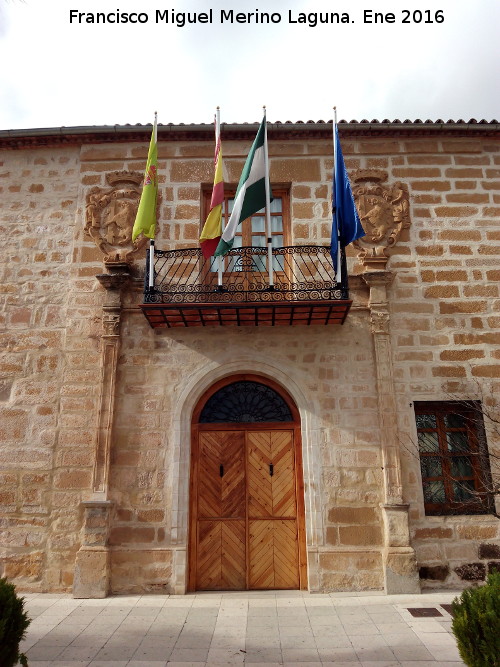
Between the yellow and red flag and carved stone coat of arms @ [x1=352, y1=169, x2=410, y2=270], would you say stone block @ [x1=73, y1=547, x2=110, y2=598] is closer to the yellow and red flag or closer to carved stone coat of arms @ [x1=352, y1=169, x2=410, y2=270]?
the yellow and red flag

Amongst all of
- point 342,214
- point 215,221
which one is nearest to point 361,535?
point 342,214

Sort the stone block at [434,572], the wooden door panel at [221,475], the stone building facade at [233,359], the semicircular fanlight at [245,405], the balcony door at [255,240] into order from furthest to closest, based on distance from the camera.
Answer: the balcony door at [255,240]
the semicircular fanlight at [245,405]
the wooden door panel at [221,475]
the stone building facade at [233,359]
the stone block at [434,572]

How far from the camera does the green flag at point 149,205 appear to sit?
21.5ft

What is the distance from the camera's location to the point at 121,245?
23.8ft

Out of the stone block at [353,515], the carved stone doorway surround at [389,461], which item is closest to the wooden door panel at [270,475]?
the stone block at [353,515]

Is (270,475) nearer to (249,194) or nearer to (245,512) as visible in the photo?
(245,512)

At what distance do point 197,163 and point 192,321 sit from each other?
8.67ft

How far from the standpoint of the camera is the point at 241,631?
482 cm

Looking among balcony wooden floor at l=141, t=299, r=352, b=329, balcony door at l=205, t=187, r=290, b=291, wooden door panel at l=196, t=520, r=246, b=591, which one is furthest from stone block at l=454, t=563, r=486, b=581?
balcony door at l=205, t=187, r=290, b=291

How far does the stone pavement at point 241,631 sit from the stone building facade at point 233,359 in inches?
15.7

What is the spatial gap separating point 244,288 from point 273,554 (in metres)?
3.60

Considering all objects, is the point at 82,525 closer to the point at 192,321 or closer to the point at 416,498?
the point at 192,321

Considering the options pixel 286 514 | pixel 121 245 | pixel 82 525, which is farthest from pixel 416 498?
pixel 121 245

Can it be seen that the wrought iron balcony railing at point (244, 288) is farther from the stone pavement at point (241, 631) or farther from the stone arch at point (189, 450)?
the stone pavement at point (241, 631)
